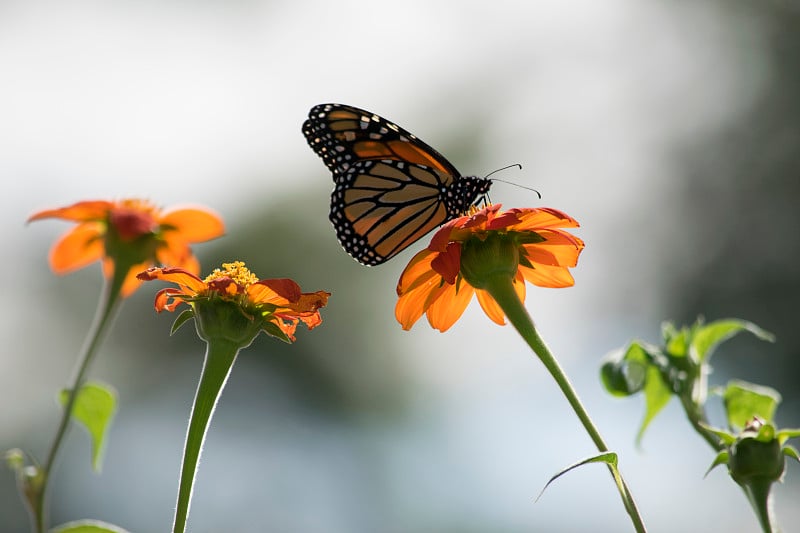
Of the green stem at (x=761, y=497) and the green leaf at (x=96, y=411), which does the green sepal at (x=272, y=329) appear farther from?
the green stem at (x=761, y=497)

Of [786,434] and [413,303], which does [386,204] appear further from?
[786,434]

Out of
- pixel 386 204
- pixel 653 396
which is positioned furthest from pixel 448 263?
pixel 386 204

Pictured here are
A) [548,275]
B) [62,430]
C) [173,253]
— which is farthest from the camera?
[173,253]

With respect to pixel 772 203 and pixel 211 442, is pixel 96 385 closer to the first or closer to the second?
pixel 211 442

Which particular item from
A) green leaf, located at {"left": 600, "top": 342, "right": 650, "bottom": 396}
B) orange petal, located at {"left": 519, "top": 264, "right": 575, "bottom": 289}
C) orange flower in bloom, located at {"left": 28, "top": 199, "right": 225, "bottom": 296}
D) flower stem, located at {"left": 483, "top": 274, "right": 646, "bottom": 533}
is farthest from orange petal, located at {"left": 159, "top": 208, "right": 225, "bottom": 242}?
green leaf, located at {"left": 600, "top": 342, "right": 650, "bottom": 396}

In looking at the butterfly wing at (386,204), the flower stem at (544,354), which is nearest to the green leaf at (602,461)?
the flower stem at (544,354)

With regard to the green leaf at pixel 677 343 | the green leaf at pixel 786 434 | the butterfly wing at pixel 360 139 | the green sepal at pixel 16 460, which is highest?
the butterfly wing at pixel 360 139

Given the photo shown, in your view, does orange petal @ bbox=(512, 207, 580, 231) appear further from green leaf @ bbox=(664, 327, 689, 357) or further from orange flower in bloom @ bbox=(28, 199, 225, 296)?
orange flower in bloom @ bbox=(28, 199, 225, 296)
